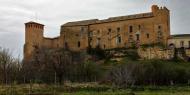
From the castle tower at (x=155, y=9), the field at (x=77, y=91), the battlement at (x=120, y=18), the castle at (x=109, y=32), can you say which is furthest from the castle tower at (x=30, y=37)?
the field at (x=77, y=91)

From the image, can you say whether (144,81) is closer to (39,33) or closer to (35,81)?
(35,81)

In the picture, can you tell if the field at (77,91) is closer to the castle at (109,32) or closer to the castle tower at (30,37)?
the castle at (109,32)

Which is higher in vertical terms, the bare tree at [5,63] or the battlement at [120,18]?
the battlement at [120,18]

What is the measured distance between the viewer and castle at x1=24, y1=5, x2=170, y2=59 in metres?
85.8

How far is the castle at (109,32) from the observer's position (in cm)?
8581

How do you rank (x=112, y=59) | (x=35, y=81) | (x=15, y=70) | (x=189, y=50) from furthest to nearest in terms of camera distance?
(x=112, y=59)
(x=189, y=50)
(x=35, y=81)
(x=15, y=70)

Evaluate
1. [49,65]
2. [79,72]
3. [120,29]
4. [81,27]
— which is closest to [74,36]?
[81,27]

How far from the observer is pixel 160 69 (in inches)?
2736

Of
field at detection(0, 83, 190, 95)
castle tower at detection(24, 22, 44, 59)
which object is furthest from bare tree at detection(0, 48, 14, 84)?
castle tower at detection(24, 22, 44, 59)

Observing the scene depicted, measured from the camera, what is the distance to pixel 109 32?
3642 inches

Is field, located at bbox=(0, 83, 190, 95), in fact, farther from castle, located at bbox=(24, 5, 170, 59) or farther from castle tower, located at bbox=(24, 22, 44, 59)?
castle tower, located at bbox=(24, 22, 44, 59)

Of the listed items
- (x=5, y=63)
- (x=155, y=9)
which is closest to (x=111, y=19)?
(x=155, y=9)

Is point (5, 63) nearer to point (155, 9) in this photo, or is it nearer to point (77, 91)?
point (77, 91)

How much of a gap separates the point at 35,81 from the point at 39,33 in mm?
30501
